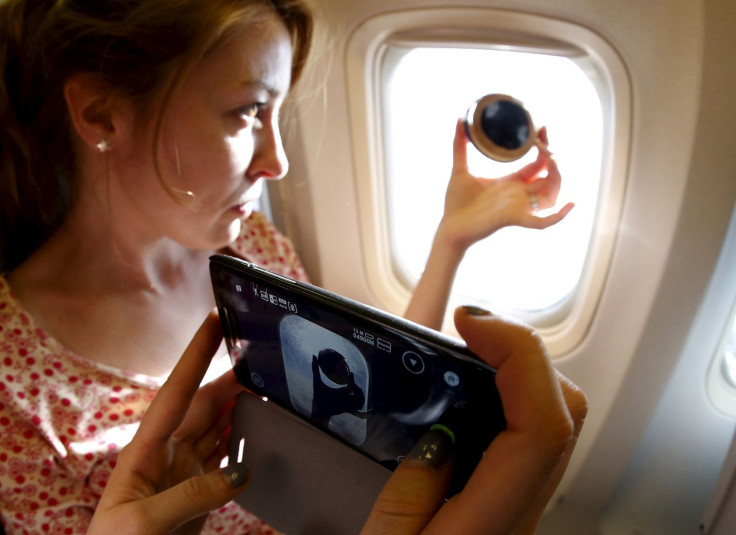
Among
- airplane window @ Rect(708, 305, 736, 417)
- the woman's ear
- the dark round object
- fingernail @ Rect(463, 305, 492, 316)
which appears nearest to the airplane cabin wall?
airplane window @ Rect(708, 305, 736, 417)

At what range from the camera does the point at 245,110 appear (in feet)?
2.44

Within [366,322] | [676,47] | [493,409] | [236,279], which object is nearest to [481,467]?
[493,409]

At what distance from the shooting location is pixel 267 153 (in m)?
0.80

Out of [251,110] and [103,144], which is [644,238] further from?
[103,144]

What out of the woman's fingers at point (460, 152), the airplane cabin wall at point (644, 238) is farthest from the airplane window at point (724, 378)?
the woman's fingers at point (460, 152)

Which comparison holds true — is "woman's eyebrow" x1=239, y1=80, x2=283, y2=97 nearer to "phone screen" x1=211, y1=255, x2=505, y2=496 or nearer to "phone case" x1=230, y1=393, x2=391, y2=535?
"phone screen" x1=211, y1=255, x2=505, y2=496

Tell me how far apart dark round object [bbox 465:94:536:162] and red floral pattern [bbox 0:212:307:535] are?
0.59 metres

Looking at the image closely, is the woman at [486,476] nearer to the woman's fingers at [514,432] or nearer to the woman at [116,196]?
the woman's fingers at [514,432]

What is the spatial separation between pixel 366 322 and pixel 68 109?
1.72 ft

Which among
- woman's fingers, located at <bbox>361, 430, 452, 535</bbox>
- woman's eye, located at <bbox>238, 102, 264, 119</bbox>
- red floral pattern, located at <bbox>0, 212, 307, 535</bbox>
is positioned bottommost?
red floral pattern, located at <bbox>0, 212, 307, 535</bbox>

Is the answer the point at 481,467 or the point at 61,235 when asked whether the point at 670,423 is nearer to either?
the point at 481,467

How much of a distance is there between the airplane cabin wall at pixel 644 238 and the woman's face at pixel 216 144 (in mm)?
182

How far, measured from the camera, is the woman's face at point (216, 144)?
704mm

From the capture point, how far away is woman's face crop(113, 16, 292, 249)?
70cm
